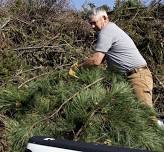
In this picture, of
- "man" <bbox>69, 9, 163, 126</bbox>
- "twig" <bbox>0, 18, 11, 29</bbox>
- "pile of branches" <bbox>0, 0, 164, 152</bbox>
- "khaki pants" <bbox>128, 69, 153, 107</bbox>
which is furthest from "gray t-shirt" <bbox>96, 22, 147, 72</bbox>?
"twig" <bbox>0, 18, 11, 29</bbox>

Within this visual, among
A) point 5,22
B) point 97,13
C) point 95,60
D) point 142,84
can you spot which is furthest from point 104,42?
point 5,22

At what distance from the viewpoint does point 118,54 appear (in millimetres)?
5484

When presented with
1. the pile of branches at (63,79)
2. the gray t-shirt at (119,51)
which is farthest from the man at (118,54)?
the pile of branches at (63,79)

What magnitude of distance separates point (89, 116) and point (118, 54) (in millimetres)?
1296

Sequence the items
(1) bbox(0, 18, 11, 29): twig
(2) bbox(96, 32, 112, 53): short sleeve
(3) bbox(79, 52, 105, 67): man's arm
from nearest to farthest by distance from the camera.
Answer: (3) bbox(79, 52, 105, 67): man's arm
(2) bbox(96, 32, 112, 53): short sleeve
(1) bbox(0, 18, 11, 29): twig

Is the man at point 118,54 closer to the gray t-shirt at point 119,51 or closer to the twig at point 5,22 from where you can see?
the gray t-shirt at point 119,51

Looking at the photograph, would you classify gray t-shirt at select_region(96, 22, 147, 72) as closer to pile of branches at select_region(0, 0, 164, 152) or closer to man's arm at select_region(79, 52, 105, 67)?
man's arm at select_region(79, 52, 105, 67)

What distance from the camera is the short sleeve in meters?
5.37

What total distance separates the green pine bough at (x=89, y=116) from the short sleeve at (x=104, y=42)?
0.51 metres

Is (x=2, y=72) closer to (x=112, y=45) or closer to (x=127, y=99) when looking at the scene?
(x=112, y=45)

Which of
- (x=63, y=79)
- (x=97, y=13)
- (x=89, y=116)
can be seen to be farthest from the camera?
(x=97, y=13)

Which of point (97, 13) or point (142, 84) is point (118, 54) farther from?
point (97, 13)

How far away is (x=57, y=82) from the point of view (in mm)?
5051

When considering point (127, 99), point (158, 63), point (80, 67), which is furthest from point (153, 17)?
point (127, 99)
